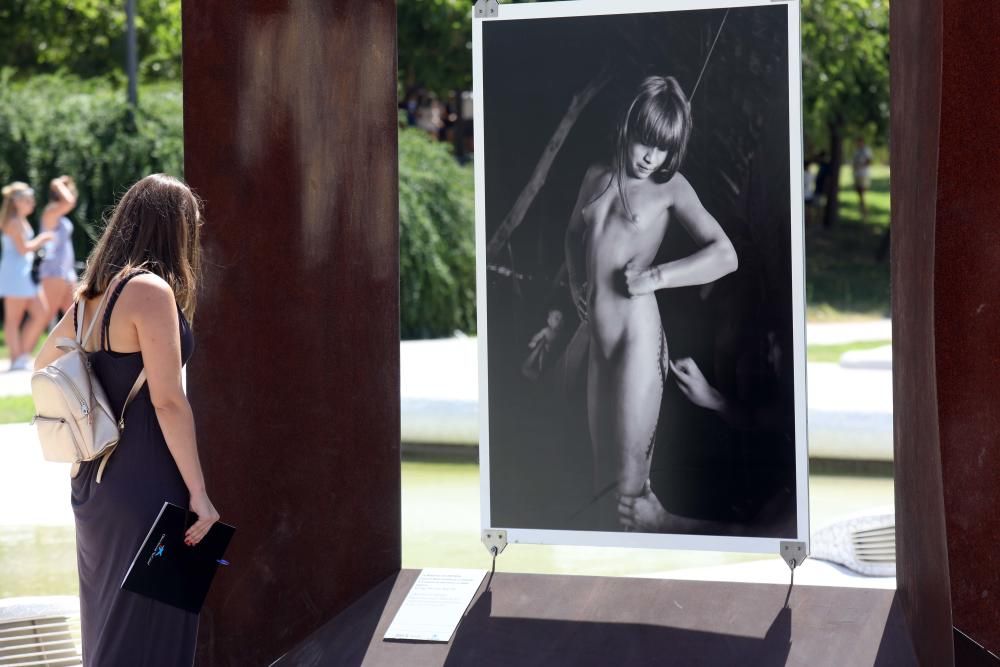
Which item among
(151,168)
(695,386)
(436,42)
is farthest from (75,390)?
(436,42)

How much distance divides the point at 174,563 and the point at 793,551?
1.54 metres

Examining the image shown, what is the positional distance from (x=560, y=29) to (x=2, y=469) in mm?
5180

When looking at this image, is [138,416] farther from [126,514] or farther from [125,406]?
[126,514]

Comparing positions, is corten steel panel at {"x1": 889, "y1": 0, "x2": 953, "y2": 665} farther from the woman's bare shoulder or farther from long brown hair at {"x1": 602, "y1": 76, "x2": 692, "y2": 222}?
the woman's bare shoulder

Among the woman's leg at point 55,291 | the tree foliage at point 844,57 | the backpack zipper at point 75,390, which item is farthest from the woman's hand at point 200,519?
the tree foliage at point 844,57

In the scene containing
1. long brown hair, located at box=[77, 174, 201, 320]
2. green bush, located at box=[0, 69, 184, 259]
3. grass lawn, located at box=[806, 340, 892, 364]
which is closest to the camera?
long brown hair, located at box=[77, 174, 201, 320]

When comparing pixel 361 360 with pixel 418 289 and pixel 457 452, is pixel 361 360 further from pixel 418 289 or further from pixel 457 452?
pixel 418 289

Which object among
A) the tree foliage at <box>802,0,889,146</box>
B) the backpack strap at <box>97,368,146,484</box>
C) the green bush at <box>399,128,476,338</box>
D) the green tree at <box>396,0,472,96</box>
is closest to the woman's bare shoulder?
the backpack strap at <box>97,368,146,484</box>

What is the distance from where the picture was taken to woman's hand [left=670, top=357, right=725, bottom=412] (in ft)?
11.5

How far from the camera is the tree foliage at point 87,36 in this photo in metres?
23.1

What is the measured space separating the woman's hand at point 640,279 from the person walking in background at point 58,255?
856 cm

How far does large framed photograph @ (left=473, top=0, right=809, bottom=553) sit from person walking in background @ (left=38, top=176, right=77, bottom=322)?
8279 millimetres

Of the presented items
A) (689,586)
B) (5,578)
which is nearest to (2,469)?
(5,578)

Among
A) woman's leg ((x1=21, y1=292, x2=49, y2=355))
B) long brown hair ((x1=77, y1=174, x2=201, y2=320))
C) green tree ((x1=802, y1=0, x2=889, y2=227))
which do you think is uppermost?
green tree ((x1=802, y1=0, x2=889, y2=227))
